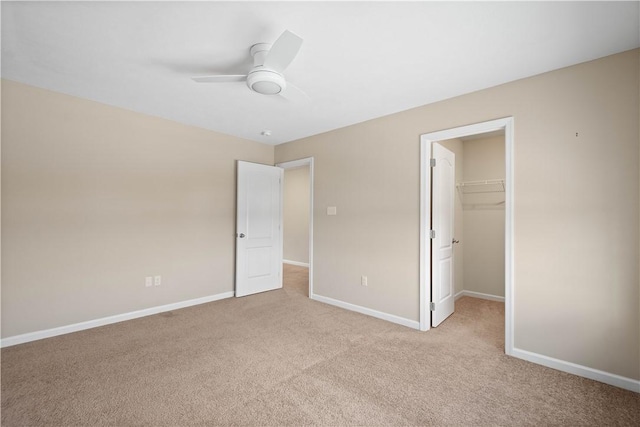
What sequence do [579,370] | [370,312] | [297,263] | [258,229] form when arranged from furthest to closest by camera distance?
[297,263] < [258,229] < [370,312] < [579,370]

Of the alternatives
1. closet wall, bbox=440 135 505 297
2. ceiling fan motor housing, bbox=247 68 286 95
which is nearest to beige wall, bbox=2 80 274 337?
ceiling fan motor housing, bbox=247 68 286 95

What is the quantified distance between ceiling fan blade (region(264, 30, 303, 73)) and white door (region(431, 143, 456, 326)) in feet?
6.72

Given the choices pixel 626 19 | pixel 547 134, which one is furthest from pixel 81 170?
pixel 626 19

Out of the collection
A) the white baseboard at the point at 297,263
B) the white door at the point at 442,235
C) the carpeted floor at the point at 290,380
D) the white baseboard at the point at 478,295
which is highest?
the white door at the point at 442,235

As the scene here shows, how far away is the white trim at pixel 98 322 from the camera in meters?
2.81

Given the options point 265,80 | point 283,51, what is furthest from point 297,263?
point 283,51

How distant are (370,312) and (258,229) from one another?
2180 mm

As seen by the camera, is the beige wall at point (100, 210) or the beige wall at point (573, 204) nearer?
the beige wall at point (573, 204)

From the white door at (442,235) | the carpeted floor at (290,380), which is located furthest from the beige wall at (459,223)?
the carpeted floor at (290,380)

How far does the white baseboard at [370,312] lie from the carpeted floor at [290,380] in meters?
0.15

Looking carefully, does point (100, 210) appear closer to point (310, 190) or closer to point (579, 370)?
point (310, 190)

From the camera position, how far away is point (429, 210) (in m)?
3.28

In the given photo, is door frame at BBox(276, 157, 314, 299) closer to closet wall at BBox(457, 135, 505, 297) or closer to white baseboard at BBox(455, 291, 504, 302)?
white baseboard at BBox(455, 291, 504, 302)

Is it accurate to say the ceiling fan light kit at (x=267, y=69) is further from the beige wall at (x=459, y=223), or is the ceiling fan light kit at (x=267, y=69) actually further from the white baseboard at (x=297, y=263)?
the white baseboard at (x=297, y=263)
